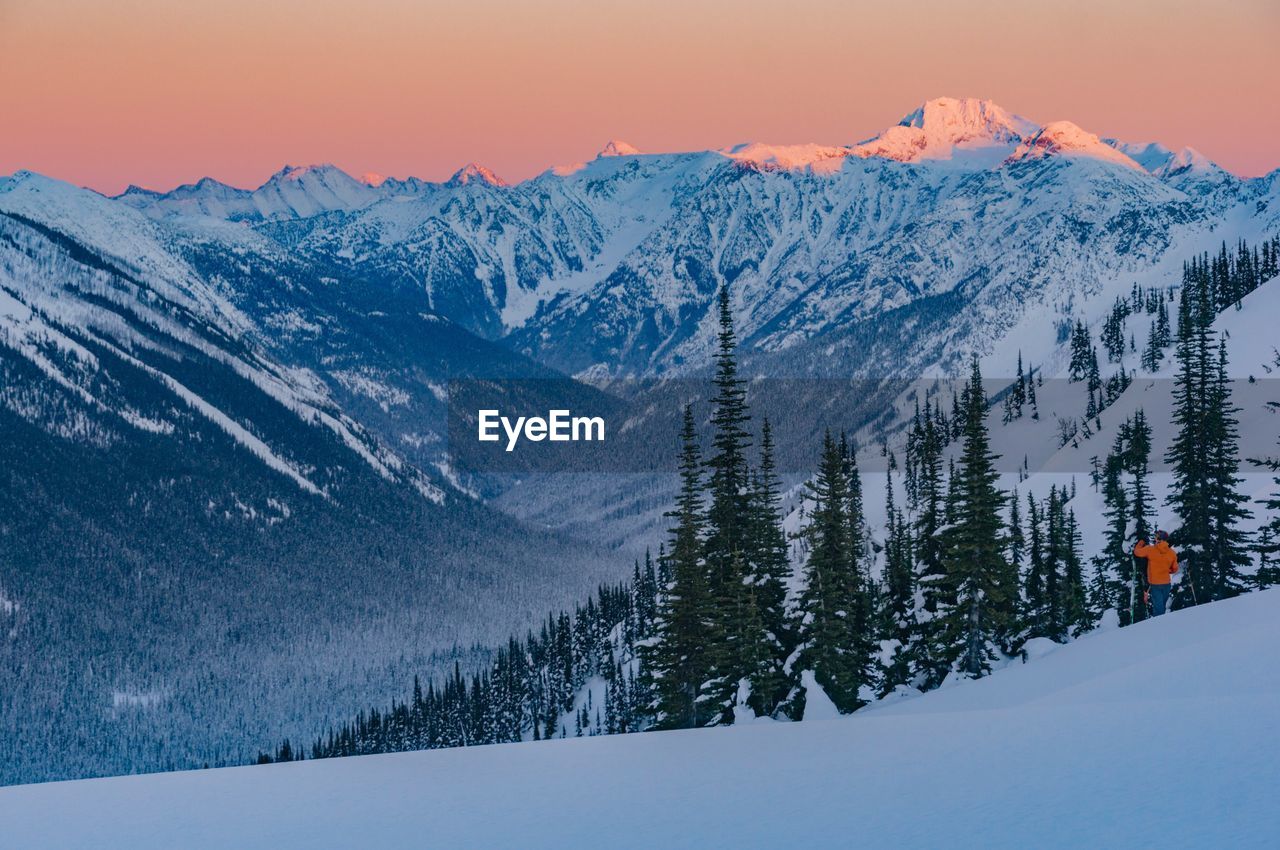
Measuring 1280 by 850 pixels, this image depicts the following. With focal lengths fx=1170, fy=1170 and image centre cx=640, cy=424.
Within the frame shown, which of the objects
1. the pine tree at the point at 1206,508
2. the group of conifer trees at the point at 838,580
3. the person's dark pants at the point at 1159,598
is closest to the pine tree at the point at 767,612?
the group of conifer trees at the point at 838,580

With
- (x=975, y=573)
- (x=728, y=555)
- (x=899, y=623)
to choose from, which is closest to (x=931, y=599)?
(x=975, y=573)

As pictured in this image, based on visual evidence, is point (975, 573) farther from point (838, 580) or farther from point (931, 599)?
point (838, 580)

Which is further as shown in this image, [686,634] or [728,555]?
[728,555]

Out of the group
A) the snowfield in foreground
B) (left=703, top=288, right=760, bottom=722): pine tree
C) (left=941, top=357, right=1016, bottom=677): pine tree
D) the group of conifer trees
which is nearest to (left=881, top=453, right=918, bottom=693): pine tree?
the group of conifer trees

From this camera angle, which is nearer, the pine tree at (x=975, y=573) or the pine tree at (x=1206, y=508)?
the pine tree at (x=975, y=573)

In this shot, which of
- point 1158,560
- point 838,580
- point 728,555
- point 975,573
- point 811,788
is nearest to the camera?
point 811,788

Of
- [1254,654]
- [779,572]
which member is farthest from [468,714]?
[1254,654]

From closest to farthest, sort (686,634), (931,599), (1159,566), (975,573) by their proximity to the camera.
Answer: (1159,566) → (686,634) → (975,573) → (931,599)

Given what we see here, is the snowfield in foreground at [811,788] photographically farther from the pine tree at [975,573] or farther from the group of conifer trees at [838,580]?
the pine tree at [975,573]
